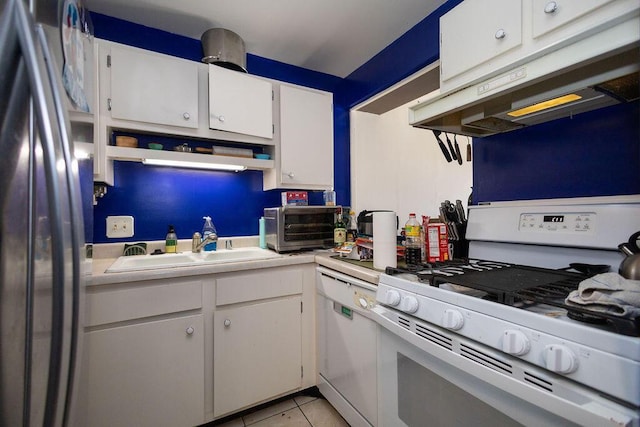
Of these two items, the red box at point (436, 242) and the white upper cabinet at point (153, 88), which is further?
the white upper cabinet at point (153, 88)

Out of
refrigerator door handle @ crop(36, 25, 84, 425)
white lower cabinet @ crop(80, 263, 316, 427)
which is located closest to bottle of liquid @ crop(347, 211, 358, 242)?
white lower cabinet @ crop(80, 263, 316, 427)

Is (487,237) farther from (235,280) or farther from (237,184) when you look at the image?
(237,184)

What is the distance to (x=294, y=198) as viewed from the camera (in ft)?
7.06

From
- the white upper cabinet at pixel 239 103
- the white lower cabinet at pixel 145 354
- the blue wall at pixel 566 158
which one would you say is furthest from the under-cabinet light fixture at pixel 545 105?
the white lower cabinet at pixel 145 354

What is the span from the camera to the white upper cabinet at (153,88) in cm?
149

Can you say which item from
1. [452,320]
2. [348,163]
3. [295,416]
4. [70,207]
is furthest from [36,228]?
[348,163]

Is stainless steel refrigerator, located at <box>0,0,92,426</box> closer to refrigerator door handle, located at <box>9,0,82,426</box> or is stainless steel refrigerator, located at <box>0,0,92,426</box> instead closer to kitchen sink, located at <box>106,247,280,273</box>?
refrigerator door handle, located at <box>9,0,82,426</box>

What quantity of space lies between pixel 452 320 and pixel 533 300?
0.21m

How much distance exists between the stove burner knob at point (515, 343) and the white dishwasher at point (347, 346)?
1.82ft

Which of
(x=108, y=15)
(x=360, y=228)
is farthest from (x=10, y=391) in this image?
(x=108, y=15)

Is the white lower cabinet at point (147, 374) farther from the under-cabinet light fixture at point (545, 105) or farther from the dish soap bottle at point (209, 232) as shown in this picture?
the under-cabinet light fixture at point (545, 105)

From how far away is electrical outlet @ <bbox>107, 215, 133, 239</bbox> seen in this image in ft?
5.57

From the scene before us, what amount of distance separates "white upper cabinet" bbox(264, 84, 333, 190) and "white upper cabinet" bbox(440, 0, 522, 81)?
1005mm

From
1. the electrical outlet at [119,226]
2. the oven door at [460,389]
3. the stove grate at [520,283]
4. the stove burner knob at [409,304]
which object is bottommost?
the oven door at [460,389]
